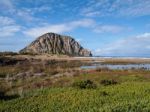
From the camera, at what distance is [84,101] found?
752 inches

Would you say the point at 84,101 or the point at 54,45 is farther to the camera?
the point at 54,45

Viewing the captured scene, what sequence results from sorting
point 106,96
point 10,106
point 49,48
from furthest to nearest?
point 49,48 < point 106,96 < point 10,106

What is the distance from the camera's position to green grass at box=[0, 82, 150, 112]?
54.6 ft

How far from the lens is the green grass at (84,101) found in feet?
54.6

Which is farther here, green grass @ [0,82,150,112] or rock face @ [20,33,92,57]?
rock face @ [20,33,92,57]

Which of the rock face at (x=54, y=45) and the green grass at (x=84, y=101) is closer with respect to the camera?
the green grass at (x=84, y=101)

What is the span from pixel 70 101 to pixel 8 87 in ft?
38.1

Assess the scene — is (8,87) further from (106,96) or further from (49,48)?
(49,48)

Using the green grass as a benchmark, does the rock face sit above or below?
above

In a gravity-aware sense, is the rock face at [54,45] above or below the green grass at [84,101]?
above

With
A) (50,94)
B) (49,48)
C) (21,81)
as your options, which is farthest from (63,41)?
(50,94)

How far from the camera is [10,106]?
61.1 feet

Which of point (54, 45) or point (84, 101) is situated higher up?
point (54, 45)

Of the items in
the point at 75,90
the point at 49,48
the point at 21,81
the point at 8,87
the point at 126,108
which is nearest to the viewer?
the point at 126,108
